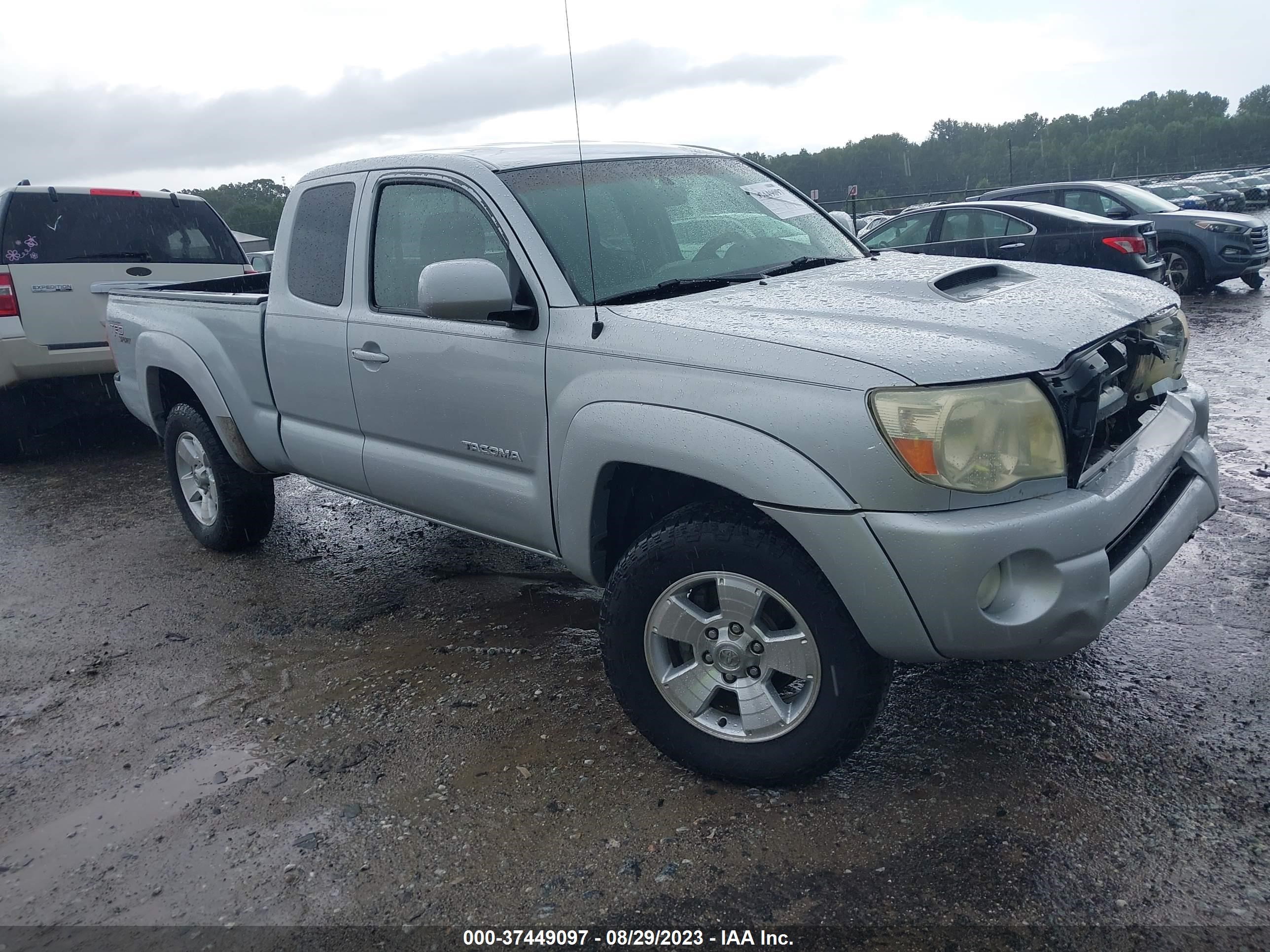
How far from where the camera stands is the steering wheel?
358cm

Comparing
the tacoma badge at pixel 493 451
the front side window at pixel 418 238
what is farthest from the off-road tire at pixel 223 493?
the tacoma badge at pixel 493 451

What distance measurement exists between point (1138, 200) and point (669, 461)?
38.4 ft

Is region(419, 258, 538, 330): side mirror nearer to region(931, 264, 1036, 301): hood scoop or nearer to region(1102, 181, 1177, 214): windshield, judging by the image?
region(931, 264, 1036, 301): hood scoop

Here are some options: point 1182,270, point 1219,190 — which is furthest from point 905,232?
point 1219,190

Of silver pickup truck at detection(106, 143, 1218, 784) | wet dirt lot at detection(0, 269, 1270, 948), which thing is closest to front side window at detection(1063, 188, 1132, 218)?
wet dirt lot at detection(0, 269, 1270, 948)

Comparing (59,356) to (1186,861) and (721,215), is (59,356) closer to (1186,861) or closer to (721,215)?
(721,215)

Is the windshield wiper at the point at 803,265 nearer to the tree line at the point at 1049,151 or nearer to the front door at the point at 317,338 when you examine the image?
the front door at the point at 317,338

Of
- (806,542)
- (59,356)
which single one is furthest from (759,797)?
→ (59,356)

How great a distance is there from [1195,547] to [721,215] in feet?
8.14

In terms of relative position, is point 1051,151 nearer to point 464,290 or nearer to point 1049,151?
point 1049,151

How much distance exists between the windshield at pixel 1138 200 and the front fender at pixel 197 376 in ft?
35.5

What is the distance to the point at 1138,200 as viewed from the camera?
40.3 feet

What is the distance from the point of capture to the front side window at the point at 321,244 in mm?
4086

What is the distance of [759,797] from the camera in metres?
2.85
